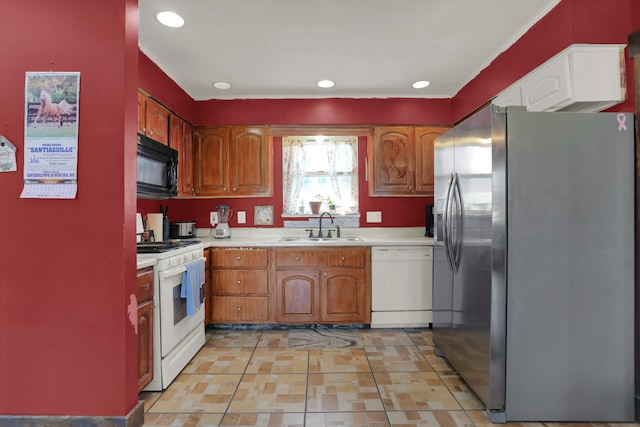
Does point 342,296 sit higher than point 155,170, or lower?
lower

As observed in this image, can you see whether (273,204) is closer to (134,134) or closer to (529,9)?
(134,134)

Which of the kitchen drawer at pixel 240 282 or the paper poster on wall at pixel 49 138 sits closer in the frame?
the paper poster on wall at pixel 49 138

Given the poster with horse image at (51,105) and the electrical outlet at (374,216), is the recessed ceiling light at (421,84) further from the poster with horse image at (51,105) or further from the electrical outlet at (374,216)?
the poster with horse image at (51,105)

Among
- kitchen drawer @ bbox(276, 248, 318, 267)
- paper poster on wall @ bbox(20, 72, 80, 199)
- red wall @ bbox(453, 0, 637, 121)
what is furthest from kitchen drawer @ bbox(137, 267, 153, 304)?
red wall @ bbox(453, 0, 637, 121)

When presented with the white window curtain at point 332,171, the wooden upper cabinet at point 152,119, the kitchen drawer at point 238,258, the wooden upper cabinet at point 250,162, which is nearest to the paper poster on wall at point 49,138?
the wooden upper cabinet at point 152,119

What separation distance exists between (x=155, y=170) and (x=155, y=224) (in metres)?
0.63

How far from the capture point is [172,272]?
2.40 metres

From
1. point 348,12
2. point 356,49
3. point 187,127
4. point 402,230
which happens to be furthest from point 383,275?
point 187,127

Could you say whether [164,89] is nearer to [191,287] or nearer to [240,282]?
[191,287]

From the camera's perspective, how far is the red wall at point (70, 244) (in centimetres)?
176

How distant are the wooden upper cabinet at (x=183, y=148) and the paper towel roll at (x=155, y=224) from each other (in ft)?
1.13

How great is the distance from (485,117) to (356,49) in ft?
4.32

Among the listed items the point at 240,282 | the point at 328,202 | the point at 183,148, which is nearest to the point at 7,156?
the point at 183,148

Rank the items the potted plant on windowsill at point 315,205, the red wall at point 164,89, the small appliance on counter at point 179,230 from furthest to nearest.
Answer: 1. the potted plant on windowsill at point 315,205
2. the small appliance on counter at point 179,230
3. the red wall at point 164,89
